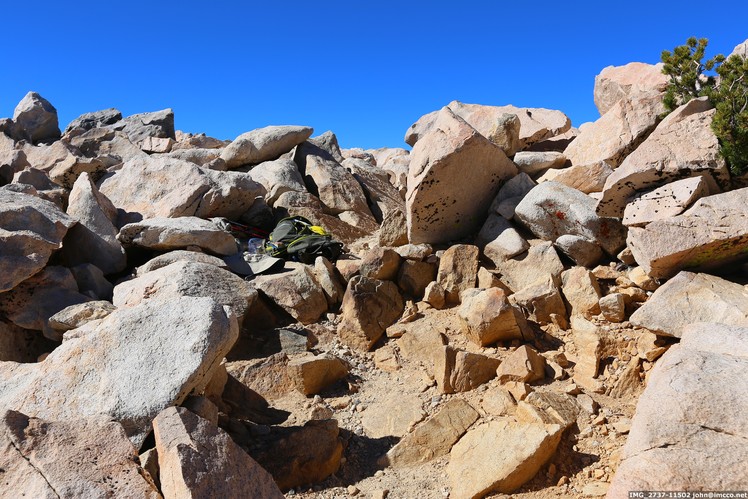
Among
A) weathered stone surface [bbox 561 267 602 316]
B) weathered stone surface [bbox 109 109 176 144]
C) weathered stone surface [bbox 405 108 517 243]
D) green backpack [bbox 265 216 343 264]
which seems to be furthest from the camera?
weathered stone surface [bbox 109 109 176 144]

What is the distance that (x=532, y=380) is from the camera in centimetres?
534

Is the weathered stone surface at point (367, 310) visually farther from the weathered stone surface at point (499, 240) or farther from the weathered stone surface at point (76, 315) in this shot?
the weathered stone surface at point (76, 315)

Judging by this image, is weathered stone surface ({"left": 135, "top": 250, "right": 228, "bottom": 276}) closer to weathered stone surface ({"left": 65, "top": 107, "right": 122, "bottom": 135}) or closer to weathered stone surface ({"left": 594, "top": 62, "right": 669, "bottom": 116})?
weathered stone surface ({"left": 594, "top": 62, "right": 669, "bottom": 116})

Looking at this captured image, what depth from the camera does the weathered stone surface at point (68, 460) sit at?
325 cm

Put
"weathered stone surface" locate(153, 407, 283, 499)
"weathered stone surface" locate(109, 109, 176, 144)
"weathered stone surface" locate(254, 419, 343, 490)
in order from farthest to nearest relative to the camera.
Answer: "weathered stone surface" locate(109, 109, 176, 144) → "weathered stone surface" locate(254, 419, 343, 490) → "weathered stone surface" locate(153, 407, 283, 499)

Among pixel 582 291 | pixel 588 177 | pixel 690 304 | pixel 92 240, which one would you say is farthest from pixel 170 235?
pixel 690 304

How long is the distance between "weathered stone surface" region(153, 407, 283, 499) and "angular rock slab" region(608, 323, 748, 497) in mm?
2162

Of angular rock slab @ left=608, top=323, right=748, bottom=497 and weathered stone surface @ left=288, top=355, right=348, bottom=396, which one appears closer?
angular rock slab @ left=608, top=323, right=748, bottom=497

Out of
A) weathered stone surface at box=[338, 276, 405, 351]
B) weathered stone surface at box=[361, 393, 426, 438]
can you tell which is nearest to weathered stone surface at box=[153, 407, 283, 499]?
weathered stone surface at box=[361, 393, 426, 438]

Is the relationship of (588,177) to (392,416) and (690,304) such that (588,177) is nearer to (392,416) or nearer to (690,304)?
(690,304)

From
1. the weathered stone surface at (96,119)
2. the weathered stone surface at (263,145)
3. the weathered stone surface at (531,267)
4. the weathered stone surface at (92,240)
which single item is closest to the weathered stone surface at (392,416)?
the weathered stone surface at (531,267)

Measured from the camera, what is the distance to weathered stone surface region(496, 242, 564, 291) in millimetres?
6797

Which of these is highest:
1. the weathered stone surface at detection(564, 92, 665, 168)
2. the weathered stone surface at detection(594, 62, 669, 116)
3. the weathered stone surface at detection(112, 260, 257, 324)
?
the weathered stone surface at detection(594, 62, 669, 116)

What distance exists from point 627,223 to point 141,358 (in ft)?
16.5
